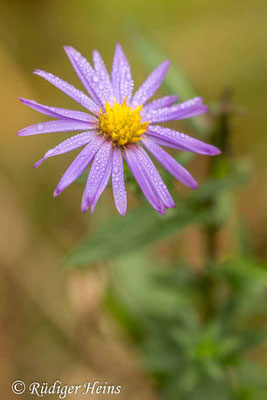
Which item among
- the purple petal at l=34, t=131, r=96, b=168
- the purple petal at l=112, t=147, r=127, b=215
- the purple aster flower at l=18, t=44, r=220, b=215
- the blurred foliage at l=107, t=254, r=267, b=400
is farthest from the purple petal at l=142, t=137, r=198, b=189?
the blurred foliage at l=107, t=254, r=267, b=400

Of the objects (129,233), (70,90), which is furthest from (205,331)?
(70,90)

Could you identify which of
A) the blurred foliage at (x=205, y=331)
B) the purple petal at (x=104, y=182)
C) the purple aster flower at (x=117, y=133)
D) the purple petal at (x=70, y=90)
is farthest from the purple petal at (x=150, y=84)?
the blurred foliage at (x=205, y=331)

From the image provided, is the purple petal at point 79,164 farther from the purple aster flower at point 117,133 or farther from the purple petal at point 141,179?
the purple petal at point 141,179

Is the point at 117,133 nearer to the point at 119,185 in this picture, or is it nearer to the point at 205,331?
the point at 119,185

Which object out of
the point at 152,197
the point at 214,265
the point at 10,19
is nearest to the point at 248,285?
the point at 214,265

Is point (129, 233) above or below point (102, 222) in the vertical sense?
below

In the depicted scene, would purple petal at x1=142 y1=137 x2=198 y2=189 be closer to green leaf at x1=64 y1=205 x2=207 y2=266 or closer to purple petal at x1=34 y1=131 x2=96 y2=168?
purple petal at x1=34 y1=131 x2=96 y2=168
